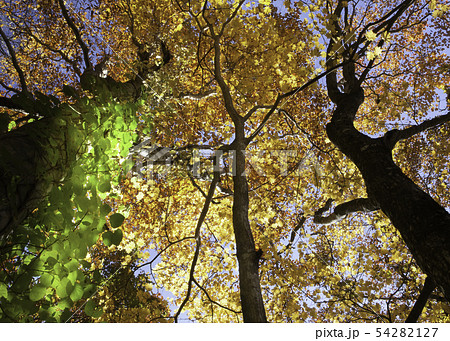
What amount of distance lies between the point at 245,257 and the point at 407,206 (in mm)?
1741

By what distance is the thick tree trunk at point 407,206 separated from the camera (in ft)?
6.18

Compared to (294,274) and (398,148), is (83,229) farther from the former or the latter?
(398,148)

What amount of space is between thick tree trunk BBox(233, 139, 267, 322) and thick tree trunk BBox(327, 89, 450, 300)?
4.88 ft

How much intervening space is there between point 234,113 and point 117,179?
96.2 inches

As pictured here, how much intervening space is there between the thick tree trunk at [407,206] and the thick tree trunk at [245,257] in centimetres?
149

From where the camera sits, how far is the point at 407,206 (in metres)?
2.28

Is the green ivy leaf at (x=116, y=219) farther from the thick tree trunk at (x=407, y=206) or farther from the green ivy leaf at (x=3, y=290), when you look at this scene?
the thick tree trunk at (x=407, y=206)

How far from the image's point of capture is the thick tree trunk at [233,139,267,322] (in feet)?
8.79

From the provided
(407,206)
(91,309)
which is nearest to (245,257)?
(407,206)

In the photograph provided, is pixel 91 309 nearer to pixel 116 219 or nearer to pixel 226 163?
pixel 116 219

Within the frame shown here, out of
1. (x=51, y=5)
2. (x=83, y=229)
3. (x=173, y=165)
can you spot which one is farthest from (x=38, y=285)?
(x=51, y=5)

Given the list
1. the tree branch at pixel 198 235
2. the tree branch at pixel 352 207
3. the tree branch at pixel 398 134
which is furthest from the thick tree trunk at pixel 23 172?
the tree branch at pixel 398 134

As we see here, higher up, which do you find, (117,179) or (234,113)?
(234,113)

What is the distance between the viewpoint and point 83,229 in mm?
1372
